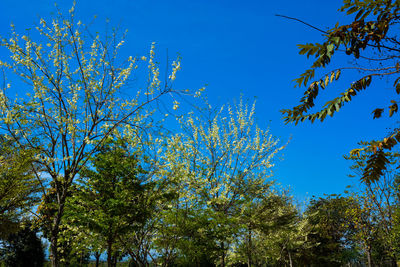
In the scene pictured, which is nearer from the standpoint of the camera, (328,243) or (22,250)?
(22,250)

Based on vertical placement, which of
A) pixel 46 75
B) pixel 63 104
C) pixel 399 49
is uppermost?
pixel 46 75

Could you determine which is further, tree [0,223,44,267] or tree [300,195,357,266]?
tree [300,195,357,266]

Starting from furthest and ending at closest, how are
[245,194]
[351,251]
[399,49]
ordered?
[351,251] < [245,194] < [399,49]

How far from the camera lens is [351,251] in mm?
27469

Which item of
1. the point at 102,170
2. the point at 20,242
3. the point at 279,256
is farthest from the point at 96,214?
the point at 20,242

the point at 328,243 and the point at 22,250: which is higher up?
the point at 22,250

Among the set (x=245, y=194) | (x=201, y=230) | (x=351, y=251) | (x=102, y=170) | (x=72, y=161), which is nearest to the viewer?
(x=72, y=161)

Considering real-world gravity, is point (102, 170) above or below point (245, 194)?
above

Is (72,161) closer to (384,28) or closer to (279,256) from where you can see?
(384,28)

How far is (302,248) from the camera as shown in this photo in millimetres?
24828

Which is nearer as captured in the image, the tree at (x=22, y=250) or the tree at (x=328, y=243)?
the tree at (x=22, y=250)

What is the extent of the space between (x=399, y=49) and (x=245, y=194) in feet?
33.7

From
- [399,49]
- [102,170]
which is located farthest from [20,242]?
[399,49]

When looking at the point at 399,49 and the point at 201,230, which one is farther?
the point at 201,230
